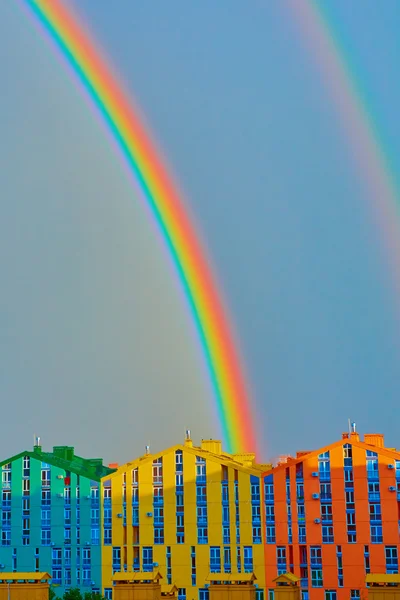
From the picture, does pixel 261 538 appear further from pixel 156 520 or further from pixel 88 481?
pixel 88 481

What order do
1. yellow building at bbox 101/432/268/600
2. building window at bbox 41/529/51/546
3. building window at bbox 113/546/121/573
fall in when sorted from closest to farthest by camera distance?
yellow building at bbox 101/432/268/600 → building window at bbox 113/546/121/573 → building window at bbox 41/529/51/546

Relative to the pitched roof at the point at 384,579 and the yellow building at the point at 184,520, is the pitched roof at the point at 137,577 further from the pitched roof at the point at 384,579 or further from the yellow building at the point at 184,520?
the yellow building at the point at 184,520

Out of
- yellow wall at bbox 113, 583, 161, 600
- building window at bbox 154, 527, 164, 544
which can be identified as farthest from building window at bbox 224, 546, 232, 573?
yellow wall at bbox 113, 583, 161, 600

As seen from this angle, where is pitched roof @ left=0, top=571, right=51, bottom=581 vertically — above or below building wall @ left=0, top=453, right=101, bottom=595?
below

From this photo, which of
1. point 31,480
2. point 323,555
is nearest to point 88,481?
point 31,480

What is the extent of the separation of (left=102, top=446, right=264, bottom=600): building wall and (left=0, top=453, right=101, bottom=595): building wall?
1252mm

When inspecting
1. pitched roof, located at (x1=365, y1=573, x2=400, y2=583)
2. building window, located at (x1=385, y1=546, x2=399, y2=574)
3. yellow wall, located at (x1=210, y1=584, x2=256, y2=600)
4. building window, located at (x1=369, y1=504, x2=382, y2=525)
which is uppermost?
building window, located at (x1=369, y1=504, x2=382, y2=525)

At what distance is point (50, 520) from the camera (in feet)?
218

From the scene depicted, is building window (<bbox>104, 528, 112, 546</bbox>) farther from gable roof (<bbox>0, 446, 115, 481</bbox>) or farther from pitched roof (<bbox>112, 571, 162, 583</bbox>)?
pitched roof (<bbox>112, 571, 162, 583</bbox>)

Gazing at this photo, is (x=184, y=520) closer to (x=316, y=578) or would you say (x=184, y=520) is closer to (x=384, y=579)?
(x=316, y=578)

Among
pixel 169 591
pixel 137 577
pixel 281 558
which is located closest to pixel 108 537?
pixel 281 558

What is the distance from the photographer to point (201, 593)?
61656 millimetres

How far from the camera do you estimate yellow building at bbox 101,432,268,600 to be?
62750 millimetres

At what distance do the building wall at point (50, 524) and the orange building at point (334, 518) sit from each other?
10955mm
